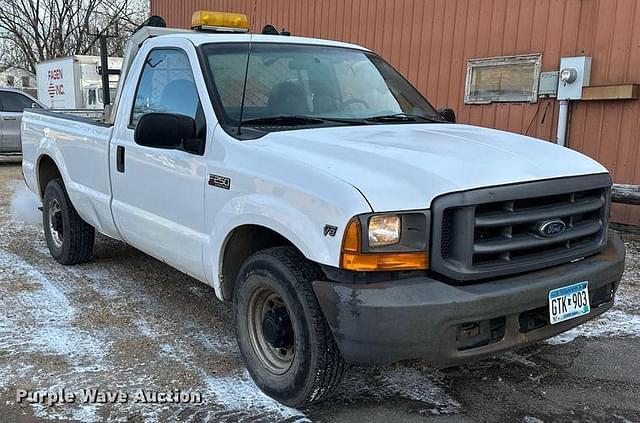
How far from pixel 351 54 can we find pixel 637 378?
282 cm

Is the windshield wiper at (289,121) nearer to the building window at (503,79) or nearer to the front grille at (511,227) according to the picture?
the front grille at (511,227)

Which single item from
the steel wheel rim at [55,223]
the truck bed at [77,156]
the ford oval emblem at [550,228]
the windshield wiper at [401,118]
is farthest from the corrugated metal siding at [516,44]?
the steel wheel rim at [55,223]

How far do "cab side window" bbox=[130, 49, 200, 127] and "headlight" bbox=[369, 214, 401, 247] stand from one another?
160 cm

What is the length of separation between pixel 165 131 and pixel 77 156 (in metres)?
2.03

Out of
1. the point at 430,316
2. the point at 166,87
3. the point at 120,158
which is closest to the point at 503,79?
the point at 166,87

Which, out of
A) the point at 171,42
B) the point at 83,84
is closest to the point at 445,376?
the point at 171,42

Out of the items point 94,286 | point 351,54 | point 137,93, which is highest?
point 351,54

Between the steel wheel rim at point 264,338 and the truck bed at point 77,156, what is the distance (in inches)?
73.9

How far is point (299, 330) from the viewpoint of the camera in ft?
9.66

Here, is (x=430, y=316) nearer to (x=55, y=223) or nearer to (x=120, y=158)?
(x=120, y=158)

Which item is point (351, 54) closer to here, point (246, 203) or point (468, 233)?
point (246, 203)

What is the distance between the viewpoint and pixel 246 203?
3.20m

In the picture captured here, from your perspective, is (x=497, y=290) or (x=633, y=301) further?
(x=633, y=301)

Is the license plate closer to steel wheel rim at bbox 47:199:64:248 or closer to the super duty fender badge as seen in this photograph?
the super duty fender badge
